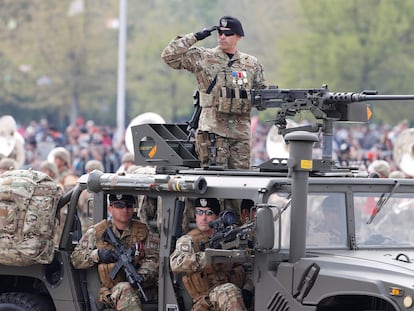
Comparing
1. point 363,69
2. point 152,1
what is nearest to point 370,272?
point 363,69

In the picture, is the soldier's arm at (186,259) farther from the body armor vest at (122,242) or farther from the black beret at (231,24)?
the black beret at (231,24)

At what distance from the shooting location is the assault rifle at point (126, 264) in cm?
948

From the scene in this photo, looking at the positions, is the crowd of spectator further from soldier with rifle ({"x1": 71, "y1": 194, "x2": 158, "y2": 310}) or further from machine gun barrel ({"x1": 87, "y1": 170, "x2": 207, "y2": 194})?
machine gun barrel ({"x1": 87, "y1": 170, "x2": 207, "y2": 194})

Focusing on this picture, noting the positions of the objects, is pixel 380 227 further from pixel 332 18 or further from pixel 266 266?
pixel 332 18

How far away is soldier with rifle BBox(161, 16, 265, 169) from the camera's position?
34.9 feet

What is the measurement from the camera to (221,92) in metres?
10.7

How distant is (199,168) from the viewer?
10352mm

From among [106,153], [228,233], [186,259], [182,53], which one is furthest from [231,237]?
[106,153]

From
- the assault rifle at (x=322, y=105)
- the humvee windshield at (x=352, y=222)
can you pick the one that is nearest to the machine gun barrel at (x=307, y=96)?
the assault rifle at (x=322, y=105)

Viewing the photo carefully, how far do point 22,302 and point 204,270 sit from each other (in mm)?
1617

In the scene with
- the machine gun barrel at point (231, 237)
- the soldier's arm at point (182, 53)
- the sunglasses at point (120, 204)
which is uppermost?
the soldier's arm at point (182, 53)

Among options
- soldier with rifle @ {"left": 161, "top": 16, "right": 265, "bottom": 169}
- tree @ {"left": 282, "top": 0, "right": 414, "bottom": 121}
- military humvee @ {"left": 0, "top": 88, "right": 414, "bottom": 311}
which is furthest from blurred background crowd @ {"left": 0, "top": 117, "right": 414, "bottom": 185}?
military humvee @ {"left": 0, "top": 88, "right": 414, "bottom": 311}

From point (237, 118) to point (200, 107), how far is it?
334 mm

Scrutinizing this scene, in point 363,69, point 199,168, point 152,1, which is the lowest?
point 199,168
